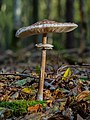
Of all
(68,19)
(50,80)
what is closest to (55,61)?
(50,80)

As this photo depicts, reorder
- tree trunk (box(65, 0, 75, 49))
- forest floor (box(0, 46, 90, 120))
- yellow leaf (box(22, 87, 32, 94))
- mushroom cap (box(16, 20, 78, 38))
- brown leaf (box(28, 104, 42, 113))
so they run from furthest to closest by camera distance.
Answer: tree trunk (box(65, 0, 75, 49))
yellow leaf (box(22, 87, 32, 94))
brown leaf (box(28, 104, 42, 113))
forest floor (box(0, 46, 90, 120))
mushroom cap (box(16, 20, 78, 38))

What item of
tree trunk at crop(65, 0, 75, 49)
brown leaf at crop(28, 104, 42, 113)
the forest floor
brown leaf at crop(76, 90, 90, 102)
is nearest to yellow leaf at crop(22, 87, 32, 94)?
the forest floor

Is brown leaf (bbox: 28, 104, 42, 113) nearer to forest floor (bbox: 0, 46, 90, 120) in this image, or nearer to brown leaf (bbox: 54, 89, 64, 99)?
forest floor (bbox: 0, 46, 90, 120)

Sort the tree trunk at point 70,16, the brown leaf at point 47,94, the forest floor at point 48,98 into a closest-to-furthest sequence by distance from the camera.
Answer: the forest floor at point 48,98 → the brown leaf at point 47,94 → the tree trunk at point 70,16

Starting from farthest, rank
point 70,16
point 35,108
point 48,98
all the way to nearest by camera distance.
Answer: point 70,16 → point 48,98 → point 35,108

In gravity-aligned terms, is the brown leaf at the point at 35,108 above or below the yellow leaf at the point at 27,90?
below

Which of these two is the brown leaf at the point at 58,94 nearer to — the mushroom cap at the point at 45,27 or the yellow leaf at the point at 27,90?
the yellow leaf at the point at 27,90

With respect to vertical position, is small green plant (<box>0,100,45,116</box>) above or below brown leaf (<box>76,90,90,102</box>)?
below

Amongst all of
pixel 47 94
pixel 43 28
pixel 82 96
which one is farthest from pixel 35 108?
pixel 43 28

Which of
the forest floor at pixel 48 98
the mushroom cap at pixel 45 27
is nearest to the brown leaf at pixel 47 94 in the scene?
the forest floor at pixel 48 98

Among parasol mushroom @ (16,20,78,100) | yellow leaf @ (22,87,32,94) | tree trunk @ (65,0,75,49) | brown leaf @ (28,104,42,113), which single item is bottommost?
brown leaf @ (28,104,42,113)

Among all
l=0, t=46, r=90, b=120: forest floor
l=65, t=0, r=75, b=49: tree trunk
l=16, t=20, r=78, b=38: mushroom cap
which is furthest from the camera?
l=65, t=0, r=75, b=49: tree trunk

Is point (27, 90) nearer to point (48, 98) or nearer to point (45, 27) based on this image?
point (48, 98)
